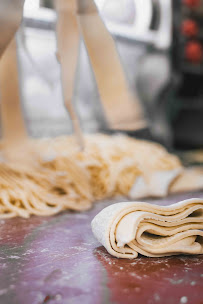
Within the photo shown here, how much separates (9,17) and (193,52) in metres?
3.48

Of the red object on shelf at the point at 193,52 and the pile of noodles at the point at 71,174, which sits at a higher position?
the red object on shelf at the point at 193,52

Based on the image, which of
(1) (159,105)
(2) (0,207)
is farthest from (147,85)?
(2) (0,207)

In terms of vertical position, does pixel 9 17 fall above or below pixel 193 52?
above

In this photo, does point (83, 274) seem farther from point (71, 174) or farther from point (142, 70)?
point (142, 70)

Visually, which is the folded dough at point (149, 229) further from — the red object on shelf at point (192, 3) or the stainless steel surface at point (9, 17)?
the red object on shelf at point (192, 3)

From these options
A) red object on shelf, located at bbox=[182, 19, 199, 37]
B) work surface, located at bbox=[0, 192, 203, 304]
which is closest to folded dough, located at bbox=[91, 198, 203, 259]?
work surface, located at bbox=[0, 192, 203, 304]

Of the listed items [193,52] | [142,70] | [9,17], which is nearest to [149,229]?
[9,17]

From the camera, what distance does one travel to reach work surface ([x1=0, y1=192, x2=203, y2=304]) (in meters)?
0.86

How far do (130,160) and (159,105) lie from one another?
1.93 m

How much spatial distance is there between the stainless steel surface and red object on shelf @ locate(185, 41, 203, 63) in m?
3.43

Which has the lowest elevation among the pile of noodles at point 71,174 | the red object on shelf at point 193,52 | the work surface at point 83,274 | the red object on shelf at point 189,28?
the pile of noodles at point 71,174

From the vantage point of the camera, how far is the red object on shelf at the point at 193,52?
4.41 meters

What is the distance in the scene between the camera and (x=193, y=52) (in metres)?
4.40

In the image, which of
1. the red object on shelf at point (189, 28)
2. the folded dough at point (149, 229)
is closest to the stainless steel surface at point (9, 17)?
the folded dough at point (149, 229)
